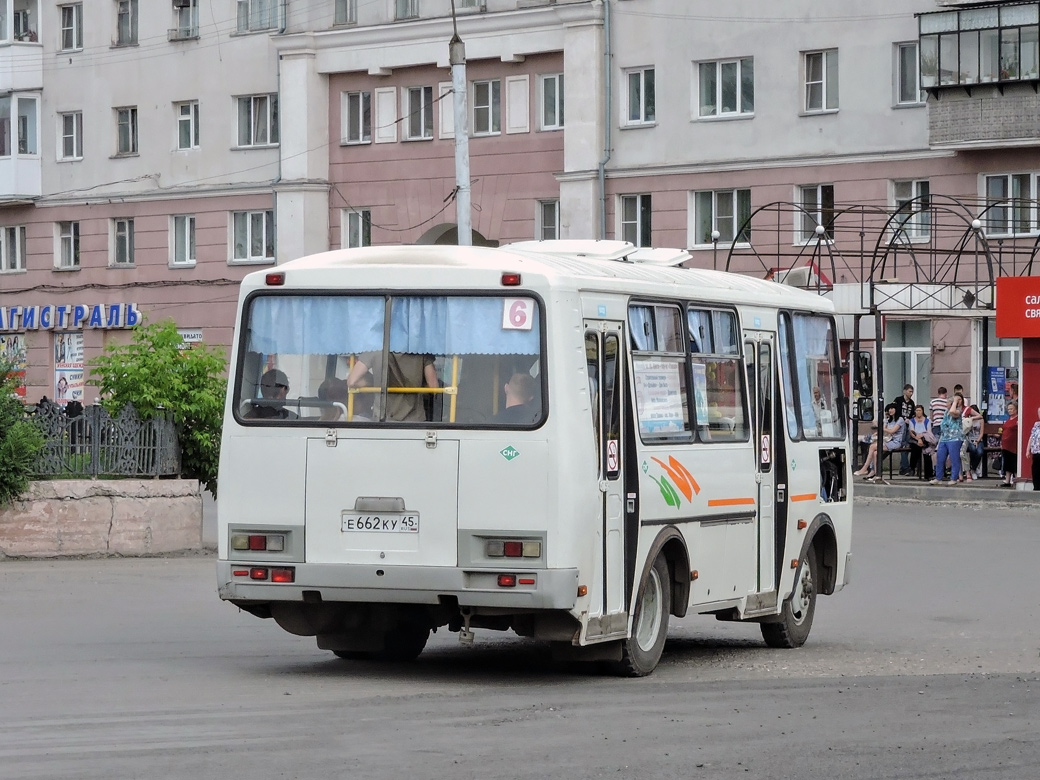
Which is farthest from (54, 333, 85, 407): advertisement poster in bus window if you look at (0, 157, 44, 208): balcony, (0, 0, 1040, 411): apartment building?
(0, 157, 44, 208): balcony

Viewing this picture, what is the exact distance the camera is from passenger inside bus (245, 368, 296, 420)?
11.9 m

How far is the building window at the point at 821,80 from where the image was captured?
43.9m

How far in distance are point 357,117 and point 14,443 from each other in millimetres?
32726

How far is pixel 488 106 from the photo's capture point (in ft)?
161

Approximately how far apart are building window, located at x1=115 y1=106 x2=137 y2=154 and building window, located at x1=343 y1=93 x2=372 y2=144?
667 centimetres

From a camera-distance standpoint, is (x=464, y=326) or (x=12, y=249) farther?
(x=12, y=249)

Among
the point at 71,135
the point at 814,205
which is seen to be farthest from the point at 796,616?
the point at 71,135

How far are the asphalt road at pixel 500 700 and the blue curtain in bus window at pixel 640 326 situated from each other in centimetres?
202

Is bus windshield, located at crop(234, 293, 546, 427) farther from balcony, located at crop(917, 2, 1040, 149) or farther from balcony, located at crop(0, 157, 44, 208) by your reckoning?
balcony, located at crop(0, 157, 44, 208)

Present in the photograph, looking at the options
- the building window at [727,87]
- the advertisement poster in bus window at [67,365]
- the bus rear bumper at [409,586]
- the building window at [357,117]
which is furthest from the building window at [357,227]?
the bus rear bumper at [409,586]

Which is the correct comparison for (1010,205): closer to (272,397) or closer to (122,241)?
(122,241)

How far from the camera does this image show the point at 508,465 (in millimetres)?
11336

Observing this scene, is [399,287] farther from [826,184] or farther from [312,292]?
[826,184]

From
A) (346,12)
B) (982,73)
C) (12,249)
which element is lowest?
(12,249)
